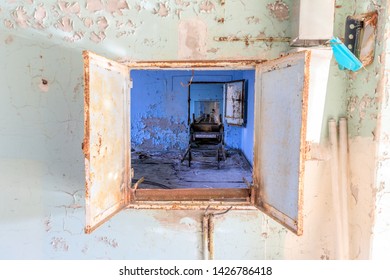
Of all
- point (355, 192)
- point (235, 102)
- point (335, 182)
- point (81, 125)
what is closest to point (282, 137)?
point (335, 182)

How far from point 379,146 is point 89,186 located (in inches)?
65.6

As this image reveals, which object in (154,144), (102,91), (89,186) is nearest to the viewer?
(89,186)

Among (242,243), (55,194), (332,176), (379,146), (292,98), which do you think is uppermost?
(292,98)

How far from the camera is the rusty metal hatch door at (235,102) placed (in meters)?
5.23

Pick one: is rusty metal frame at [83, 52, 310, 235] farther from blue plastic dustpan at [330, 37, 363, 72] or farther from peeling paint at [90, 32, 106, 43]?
blue plastic dustpan at [330, 37, 363, 72]

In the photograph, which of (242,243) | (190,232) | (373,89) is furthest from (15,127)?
(373,89)

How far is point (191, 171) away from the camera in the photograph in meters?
4.05

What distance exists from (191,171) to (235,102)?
2.06 metres

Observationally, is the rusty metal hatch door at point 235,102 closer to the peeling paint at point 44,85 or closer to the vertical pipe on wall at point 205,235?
the vertical pipe on wall at point 205,235

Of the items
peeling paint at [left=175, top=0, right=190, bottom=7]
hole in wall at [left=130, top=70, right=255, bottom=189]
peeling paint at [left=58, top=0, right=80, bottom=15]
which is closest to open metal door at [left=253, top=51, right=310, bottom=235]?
peeling paint at [left=175, top=0, right=190, bottom=7]

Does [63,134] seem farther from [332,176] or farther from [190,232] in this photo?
[332,176]

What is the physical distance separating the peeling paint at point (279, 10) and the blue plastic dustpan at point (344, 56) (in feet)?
1.15

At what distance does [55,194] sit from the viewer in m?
1.97

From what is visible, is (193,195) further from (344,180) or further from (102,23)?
(102,23)
